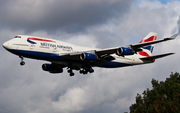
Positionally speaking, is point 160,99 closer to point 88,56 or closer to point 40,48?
point 88,56

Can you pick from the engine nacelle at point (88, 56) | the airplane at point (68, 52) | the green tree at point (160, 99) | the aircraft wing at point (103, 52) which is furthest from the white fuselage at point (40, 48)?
the green tree at point (160, 99)

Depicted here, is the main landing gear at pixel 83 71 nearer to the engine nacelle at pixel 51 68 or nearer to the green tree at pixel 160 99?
the engine nacelle at pixel 51 68

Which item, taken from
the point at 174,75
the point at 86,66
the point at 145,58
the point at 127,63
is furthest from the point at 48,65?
the point at 174,75

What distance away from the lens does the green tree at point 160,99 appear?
138ft

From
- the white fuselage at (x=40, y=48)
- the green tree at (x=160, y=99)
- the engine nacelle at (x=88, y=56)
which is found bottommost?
the green tree at (x=160, y=99)

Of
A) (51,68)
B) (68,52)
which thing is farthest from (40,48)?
(51,68)

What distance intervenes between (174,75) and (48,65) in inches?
953

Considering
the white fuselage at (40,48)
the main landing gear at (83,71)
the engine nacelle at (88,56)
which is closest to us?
the white fuselage at (40,48)

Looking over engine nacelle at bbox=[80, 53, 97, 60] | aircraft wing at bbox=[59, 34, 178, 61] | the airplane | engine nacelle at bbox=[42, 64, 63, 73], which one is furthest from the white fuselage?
engine nacelle at bbox=[42, 64, 63, 73]

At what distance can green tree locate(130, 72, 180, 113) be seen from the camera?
1655 inches

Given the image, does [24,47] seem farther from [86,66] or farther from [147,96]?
[147,96]

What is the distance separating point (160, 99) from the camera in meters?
46.3

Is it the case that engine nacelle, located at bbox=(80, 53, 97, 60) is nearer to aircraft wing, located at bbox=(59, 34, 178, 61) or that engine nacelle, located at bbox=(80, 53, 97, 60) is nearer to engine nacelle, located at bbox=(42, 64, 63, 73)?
aircraft wing, located at bbox=(59, 34, 178, 61)

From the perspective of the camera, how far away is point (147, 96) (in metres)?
47.2
